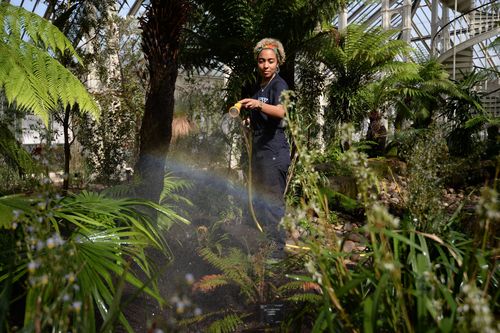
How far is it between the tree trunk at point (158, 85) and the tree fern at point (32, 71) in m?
0.37

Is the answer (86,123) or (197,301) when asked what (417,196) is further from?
(86,123)

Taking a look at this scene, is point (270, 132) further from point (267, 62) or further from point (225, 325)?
point (225, 325)

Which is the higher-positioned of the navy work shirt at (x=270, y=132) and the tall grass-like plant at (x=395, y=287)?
the navy work shirt at (x=270, y=132)

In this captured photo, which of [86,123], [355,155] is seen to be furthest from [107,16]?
[355,155]

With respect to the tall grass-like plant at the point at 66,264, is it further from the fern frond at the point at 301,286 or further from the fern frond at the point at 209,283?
the fern frond at the point at 301,286

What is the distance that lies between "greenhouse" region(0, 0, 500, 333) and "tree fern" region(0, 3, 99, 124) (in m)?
0.01

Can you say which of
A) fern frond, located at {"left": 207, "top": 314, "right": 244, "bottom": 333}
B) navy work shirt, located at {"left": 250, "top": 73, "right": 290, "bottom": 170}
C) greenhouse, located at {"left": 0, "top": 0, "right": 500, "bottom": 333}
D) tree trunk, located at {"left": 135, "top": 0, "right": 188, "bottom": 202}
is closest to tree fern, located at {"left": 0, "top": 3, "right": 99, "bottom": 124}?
greenhouse, located at {"left": 0, "top": 0, "right": 500, "bottom": 333}

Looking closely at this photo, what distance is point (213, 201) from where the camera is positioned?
4422mm

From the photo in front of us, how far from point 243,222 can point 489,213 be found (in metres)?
3.40

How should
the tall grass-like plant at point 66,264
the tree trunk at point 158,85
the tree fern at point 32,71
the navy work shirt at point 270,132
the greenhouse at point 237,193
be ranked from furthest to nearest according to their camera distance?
the navy work shirt at point 270,132
the tree trunk at point 158,85
the tree fern at point 32,71
the greenhouse at point 237,193
the tall grass-like plant at point 66,264

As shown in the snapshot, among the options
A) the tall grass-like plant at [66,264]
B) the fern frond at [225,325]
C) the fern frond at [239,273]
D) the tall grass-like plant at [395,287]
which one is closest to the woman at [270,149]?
the fern frond at [239,273]

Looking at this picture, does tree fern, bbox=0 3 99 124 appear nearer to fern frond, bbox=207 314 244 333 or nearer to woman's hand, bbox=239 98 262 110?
woman's hand, bbox=239 98 262 110

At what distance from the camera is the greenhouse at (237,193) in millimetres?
1081

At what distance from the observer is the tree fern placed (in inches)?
86.8
